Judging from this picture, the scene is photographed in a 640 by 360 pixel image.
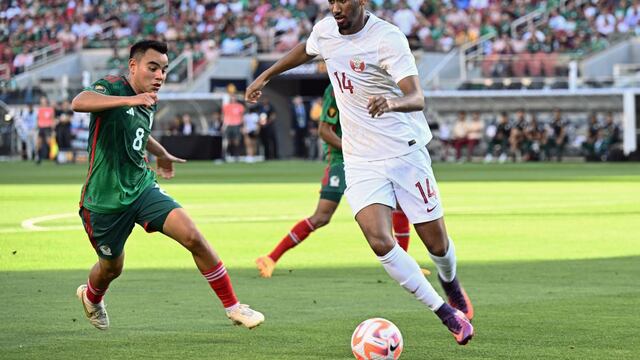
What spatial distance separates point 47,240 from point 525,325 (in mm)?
9784

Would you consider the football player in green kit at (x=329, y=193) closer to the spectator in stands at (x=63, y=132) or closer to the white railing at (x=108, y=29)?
the spectator in stands at (x=63, y=132)

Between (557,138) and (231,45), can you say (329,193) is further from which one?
(231,45)

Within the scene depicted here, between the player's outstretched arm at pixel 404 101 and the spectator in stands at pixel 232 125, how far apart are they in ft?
134

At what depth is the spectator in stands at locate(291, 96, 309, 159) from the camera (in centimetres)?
5312

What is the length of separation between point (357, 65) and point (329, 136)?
4.07m

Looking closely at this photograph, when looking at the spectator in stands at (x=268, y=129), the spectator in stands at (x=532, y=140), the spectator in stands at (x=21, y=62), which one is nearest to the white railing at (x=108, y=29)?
the spectator in stands at (x=21, y=62)

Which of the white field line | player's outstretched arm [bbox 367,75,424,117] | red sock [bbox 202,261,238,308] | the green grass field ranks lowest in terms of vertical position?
the white field line

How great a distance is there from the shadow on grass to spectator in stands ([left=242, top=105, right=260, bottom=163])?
36.7 m

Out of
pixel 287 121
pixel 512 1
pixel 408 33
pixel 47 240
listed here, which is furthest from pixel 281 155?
pixel 47 240

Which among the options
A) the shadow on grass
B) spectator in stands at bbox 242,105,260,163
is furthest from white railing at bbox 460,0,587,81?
the shadow on grass

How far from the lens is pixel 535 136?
156ft

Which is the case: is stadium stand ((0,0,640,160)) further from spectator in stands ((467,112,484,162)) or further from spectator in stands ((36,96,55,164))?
spectator in stands ((36,96,55,164))

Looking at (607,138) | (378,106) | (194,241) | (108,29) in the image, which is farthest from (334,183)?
(108,29)

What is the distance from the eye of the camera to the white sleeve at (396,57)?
8.91 meters
